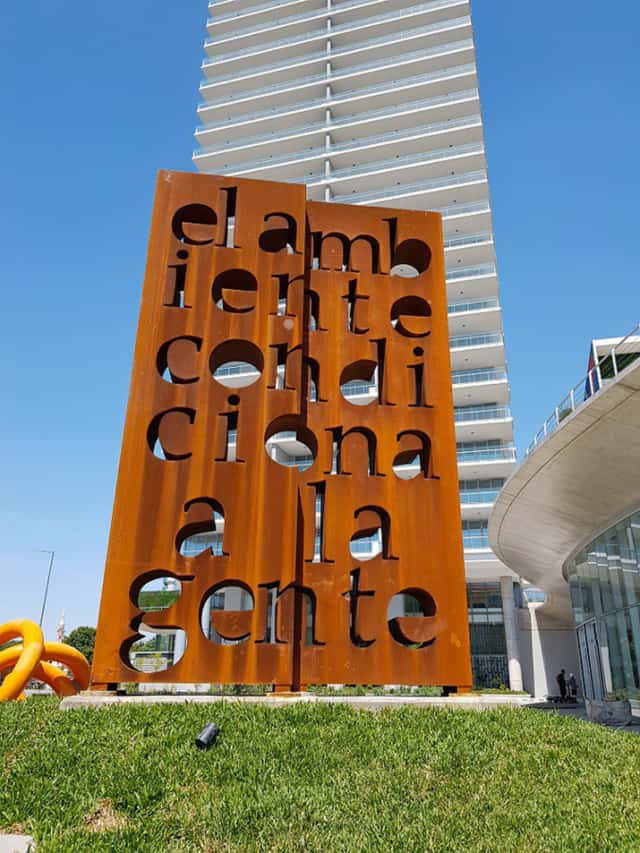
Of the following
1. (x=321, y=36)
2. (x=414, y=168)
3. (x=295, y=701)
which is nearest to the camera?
(x=295, y=701)

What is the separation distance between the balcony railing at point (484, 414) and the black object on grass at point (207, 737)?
4008 cm

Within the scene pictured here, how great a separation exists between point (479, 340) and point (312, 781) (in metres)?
45.1

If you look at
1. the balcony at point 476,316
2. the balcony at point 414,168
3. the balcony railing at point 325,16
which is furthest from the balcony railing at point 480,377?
the balcony railing at point 325,16

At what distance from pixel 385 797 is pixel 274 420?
7572 millimetres

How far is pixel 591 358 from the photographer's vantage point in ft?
111

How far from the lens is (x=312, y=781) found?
7.13 metres

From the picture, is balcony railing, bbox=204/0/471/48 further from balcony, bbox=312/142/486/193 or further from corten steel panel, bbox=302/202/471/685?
corten steel panel, bbox=302/202/471/685

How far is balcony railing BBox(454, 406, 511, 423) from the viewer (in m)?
46.9

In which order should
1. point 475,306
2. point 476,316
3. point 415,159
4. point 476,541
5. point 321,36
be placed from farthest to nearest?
point 321,36 → point 415,159 → point 475,306 → point 476,316 → point 476,541

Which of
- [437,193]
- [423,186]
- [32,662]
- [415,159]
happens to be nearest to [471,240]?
[437,193]

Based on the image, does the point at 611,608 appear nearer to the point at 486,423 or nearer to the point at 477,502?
the point at 477,502

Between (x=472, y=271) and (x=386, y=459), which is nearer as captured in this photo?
(x=386, y=459)

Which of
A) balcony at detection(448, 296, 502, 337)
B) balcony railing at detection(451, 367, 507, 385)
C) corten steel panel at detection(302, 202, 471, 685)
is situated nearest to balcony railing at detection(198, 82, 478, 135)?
balcony at detection(448, 296, 502, 337)

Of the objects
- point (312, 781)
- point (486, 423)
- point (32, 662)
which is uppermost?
point (486, 423)
